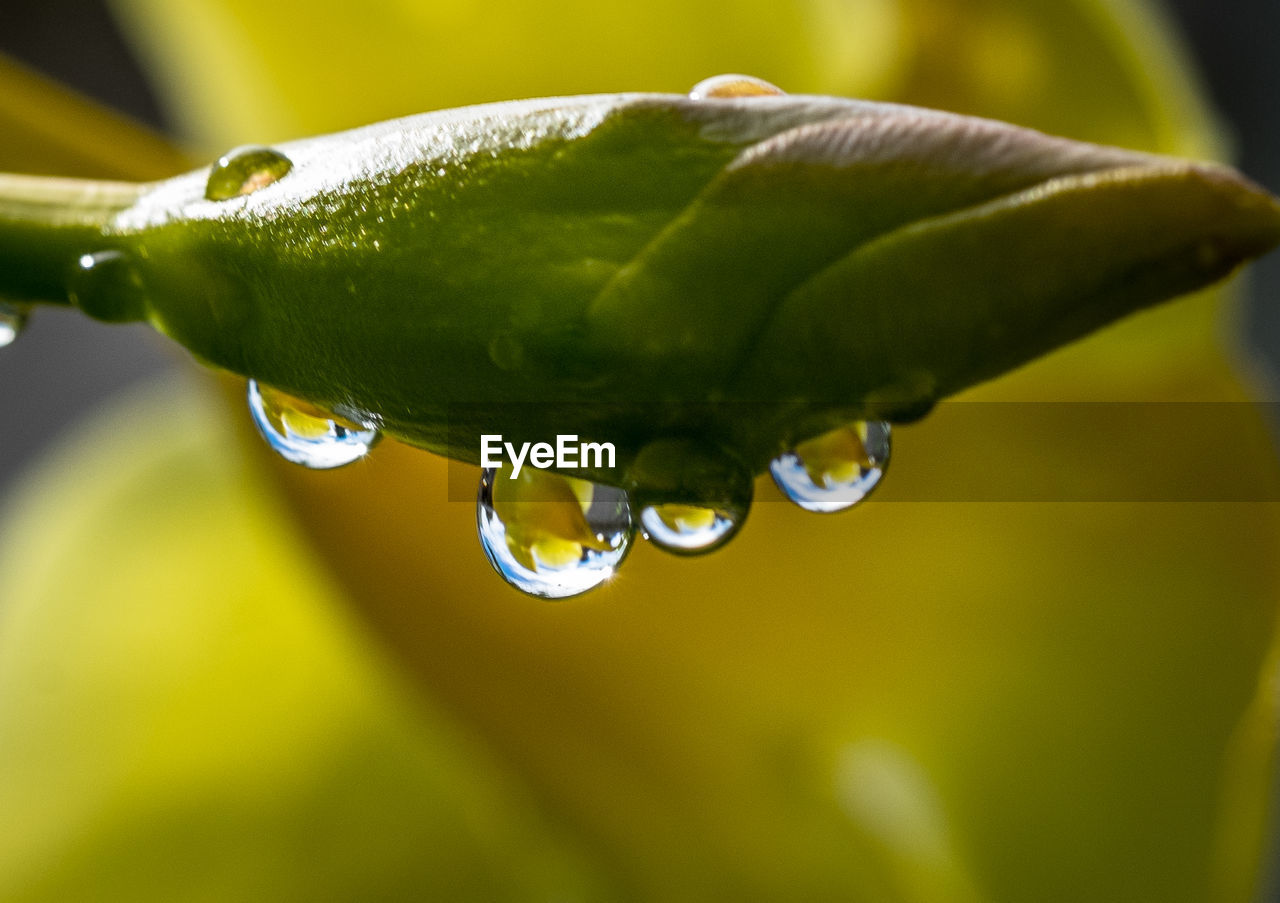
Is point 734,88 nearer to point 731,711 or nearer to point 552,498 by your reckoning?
point 552,498

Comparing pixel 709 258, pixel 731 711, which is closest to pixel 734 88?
pixel 709 258

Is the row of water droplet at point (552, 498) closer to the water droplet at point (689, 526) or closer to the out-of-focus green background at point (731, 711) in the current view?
the water droplet at point (689, 526)

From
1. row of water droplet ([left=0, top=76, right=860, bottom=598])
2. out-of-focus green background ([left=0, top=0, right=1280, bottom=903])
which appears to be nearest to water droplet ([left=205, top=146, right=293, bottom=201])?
row of water droplet ([left=0, top=76, right=860, bottom=598])

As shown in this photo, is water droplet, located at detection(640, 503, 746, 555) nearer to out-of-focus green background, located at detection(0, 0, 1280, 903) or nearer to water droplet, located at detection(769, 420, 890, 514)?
water droplet, located at detection(769, 420, 890, 514)

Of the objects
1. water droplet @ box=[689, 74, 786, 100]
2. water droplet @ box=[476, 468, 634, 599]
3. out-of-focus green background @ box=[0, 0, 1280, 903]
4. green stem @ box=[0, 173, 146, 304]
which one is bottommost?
water droplet @ box=[476, 468, 634, 599]

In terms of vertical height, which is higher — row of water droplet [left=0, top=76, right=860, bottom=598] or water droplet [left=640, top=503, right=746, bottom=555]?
row of water droplet [left=0, top=76, right=860, bottom=598]

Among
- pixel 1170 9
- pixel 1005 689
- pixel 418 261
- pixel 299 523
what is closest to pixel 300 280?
pixel 418 261

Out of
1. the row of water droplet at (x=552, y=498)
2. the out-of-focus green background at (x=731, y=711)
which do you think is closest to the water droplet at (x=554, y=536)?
the row of water droplet at (x=552, y=498)
